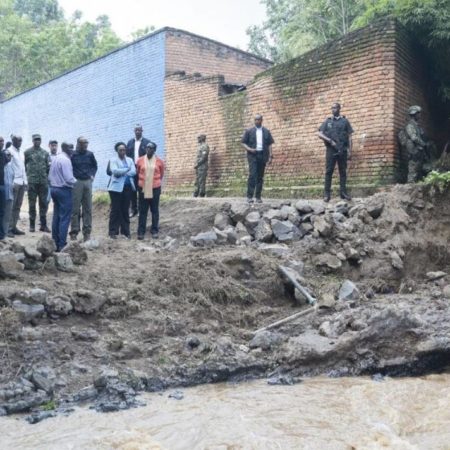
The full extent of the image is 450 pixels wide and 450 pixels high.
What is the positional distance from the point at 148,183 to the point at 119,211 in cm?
65

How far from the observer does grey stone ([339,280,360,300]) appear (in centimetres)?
687

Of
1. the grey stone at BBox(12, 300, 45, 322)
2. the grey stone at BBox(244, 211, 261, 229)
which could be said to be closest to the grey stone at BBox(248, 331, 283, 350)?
the grey stone at BBox(12, 300, 45, 322)

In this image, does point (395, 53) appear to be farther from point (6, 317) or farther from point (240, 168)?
point (6, 317)

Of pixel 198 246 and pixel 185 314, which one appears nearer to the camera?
pixel 185 314

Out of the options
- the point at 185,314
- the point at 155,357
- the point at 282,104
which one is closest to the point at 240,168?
the point at 282,104

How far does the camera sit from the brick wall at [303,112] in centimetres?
995

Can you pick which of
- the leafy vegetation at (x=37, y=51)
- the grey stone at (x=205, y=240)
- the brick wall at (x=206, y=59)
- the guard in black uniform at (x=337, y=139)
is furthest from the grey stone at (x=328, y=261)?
the leafy vegetation at (x=37, y=51)

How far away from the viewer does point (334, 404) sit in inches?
175

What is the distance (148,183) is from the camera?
9.05 metres

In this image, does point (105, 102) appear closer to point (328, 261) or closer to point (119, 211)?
point (119, 211)

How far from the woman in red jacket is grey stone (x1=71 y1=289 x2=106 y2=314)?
3288mm

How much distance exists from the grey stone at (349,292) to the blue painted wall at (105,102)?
28.0ft

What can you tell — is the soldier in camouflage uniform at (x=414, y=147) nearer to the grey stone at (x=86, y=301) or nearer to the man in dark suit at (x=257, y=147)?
the man in dark suit at (x=257, y=147)

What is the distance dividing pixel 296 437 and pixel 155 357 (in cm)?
184
